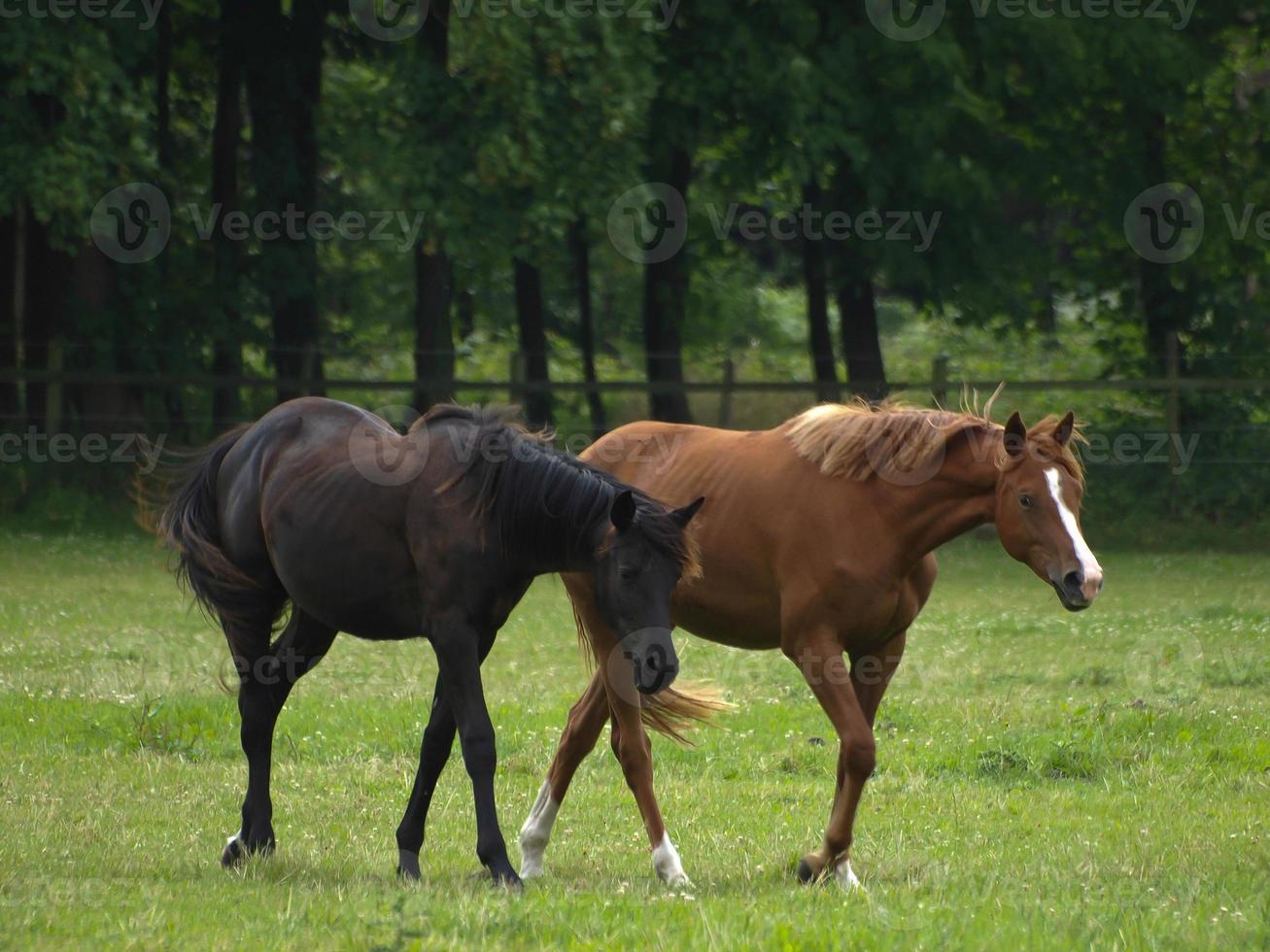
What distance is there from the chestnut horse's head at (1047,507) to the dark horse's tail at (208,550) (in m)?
3.38

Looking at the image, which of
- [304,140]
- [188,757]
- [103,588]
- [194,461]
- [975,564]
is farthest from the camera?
[304,140]

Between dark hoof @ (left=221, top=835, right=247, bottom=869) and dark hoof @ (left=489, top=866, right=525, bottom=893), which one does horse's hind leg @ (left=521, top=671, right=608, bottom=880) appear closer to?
dark hoof @ (left=489, top=866, right=525, bottom=893)

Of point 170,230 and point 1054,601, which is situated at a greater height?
point 170,230

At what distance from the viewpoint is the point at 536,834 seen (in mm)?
7332

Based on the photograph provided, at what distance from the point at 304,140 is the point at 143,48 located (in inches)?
119

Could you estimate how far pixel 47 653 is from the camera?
43.4 feet

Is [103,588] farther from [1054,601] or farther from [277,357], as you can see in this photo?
[1054,601]

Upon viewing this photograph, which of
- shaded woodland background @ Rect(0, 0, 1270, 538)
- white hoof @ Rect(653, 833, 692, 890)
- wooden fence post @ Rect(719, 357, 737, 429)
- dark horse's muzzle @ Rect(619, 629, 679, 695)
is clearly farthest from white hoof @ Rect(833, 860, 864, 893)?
wooden fence post @ Rect(719, 357, 737, 429)

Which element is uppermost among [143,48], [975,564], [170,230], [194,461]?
[143,48]

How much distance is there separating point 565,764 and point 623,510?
1.63 metres

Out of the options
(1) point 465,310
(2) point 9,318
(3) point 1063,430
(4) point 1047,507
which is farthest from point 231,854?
(1) point 465,310

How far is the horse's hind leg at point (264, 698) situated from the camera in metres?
7.36

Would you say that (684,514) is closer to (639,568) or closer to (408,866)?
(639,568)

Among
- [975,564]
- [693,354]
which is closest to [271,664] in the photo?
[975,564]
